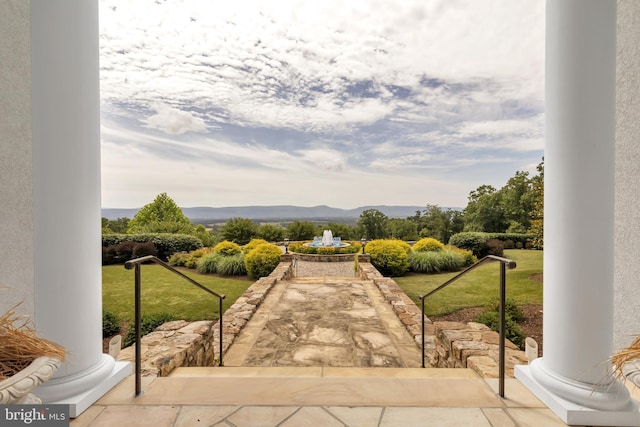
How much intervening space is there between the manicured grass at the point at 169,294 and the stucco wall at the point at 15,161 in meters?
4.96

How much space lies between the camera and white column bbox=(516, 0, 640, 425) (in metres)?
1.63

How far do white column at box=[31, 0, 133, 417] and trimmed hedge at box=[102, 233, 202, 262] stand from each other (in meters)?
13.5

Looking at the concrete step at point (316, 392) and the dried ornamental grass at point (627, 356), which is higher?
the dried ornamental grass at point (627, 356)

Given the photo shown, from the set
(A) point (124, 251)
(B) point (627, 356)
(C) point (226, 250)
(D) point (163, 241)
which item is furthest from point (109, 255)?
(B) point (627, 356)

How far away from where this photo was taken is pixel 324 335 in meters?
4.34

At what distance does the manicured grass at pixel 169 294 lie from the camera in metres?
6.97

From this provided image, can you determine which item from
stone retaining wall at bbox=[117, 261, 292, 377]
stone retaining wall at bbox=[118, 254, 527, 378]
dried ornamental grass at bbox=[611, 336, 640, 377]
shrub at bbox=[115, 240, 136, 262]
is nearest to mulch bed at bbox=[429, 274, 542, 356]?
stone retaining wall at bbox=[118, 254, 527, 378]

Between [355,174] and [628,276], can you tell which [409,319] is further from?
[355,174]

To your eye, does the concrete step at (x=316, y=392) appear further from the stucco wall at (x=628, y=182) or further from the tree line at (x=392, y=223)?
the tree line at (x=392, y=223)

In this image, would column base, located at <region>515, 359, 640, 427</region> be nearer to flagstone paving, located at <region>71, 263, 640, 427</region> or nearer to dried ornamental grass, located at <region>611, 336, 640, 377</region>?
flagstone paving, located at <region>71, 263, 640, 427</region>

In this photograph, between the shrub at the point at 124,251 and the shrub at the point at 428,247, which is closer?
the shrub at the point at 428,247

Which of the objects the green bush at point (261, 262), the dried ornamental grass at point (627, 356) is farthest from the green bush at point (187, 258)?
the dried ornamental grass at point (627, 356)

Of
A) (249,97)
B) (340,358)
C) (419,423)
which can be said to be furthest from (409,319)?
Answer: (249,97)
